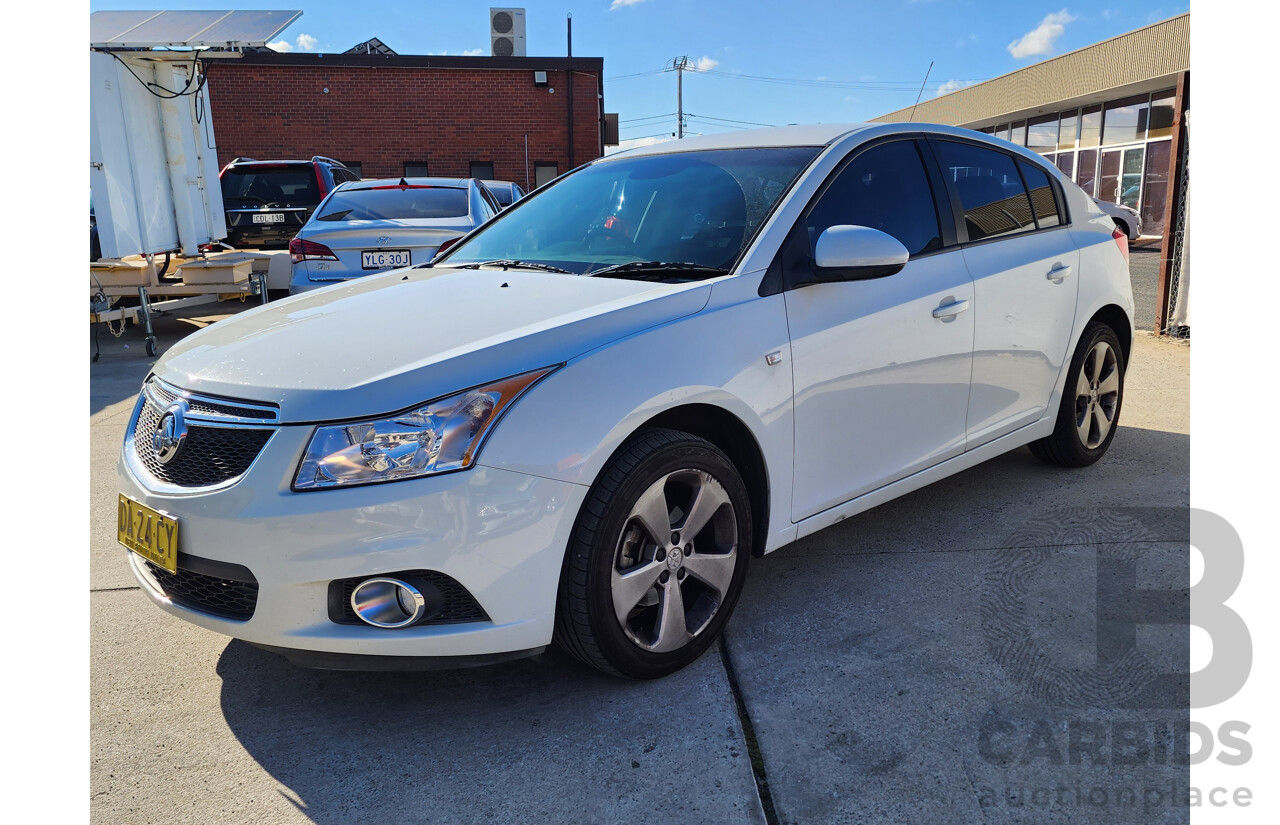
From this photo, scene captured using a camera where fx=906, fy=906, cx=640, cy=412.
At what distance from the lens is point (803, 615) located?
3.12m

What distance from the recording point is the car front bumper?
7.08 ft

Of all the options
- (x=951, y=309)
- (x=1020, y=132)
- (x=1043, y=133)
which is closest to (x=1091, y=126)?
(x=1043, y=133)

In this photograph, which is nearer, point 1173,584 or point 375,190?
point 1173,584

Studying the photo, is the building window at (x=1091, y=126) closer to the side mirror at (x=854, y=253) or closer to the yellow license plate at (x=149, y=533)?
the side mirror at (x=854, y=253)

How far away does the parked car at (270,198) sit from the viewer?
1273 centimetres

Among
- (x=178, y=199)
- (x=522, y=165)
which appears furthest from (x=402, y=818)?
(x=522, y=165)

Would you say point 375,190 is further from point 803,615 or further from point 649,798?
point 649,798

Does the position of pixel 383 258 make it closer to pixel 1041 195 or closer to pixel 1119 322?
pixel 1041 195

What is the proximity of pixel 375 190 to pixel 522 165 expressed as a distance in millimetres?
15004

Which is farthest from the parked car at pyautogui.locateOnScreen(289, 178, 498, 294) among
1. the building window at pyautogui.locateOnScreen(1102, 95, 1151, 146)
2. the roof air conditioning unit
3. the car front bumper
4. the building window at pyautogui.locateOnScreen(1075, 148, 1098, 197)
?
the building window at pyautogui.locateOnScreen(1075, 148, 1098, 197)

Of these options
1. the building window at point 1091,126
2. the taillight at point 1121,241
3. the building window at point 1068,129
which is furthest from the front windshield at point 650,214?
the building window at point 1068,129

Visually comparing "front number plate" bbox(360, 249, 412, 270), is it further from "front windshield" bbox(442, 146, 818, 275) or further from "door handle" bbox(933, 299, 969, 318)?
"door handle" bbox(933, 299, 969, 318)

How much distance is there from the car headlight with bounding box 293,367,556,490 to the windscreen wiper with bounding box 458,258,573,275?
1.05 meters

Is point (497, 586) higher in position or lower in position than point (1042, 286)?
lower
